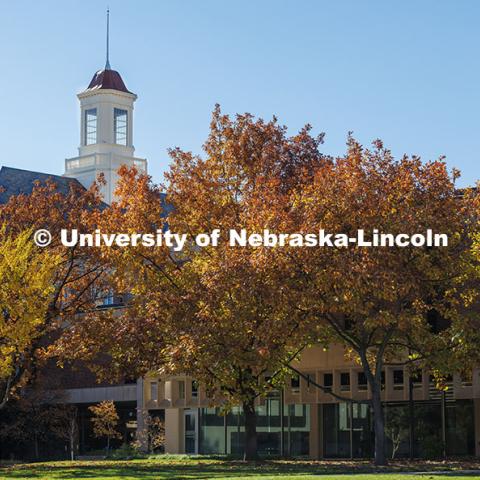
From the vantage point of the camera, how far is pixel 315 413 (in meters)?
57.6

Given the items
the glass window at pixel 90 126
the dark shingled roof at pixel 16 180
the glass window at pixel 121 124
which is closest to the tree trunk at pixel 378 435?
the dark shingled roof at pixel 16 180

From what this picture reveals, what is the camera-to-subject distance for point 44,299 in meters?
44.8

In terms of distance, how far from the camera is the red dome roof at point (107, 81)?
408 ft

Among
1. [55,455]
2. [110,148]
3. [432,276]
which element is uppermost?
[110,148]

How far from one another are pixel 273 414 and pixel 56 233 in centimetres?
1730

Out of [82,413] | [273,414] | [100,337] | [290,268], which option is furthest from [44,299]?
[82,413]

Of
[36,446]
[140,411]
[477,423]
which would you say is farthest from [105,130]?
[477,423]

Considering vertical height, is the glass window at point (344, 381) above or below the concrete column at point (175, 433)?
above

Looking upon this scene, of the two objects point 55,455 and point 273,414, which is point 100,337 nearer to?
point 273,414

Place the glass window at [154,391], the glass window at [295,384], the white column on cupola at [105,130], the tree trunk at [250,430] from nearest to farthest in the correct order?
the tree trunk at [250,430]
the glass window at [295,384]
the glass window at [154,391]
the white column on cupola at [105,130]

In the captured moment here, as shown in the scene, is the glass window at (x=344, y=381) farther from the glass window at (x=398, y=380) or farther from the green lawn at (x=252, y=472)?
the green lawn at (x=252, y=472)

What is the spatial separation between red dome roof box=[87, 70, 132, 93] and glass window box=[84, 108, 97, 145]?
2631 millimetres

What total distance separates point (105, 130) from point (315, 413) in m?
71.5

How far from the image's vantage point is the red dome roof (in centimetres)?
12431
